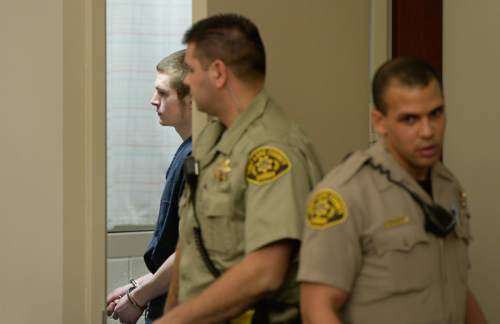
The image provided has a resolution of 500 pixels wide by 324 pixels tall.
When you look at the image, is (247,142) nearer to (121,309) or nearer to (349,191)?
(349,191)

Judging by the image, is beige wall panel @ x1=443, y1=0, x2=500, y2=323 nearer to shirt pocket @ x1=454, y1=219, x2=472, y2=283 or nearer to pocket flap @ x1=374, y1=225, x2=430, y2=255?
shirt pocket @ x1=454, y1=219, x2=472, y2=283

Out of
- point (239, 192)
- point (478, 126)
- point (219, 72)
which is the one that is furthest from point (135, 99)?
point (239, 192)

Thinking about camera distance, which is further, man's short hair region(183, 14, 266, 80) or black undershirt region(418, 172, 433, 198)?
man's short hair region(183, 14, 266, 80)

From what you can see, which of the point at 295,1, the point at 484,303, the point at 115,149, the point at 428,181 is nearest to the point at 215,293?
the point at 428,181

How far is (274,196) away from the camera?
6.11 ft

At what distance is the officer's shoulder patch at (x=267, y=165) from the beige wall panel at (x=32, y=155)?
51.5 inches

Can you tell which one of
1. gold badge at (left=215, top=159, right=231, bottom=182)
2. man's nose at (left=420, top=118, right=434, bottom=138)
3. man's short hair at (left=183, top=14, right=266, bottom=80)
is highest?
man's short hair at (left=183, top=14, right=266, bottom=80)

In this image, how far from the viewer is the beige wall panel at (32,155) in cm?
303

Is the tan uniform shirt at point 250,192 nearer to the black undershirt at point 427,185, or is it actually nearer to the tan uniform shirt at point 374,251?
the tan uniform shirt at point 374,251

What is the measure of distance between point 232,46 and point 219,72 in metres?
0.07

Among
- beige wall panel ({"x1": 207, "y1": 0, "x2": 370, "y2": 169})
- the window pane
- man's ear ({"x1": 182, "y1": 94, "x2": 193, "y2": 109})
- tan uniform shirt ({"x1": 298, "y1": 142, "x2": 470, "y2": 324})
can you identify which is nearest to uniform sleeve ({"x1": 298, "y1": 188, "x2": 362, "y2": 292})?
tan uniform shirt ({"x1": 298, "y1": 142, "x2": 470, "y2": 324})

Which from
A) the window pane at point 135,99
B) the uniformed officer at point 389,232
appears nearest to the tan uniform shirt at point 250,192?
the uniformed officer at point 389,232

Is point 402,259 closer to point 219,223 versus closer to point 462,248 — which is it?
point 462,248

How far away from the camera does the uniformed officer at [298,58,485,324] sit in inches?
67.3
